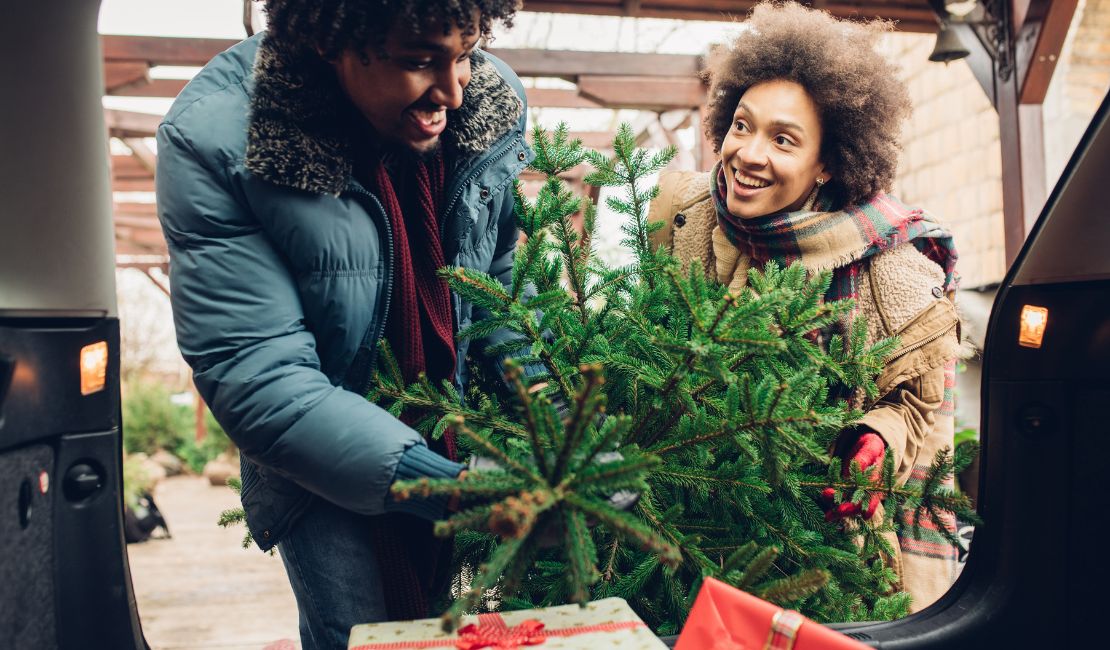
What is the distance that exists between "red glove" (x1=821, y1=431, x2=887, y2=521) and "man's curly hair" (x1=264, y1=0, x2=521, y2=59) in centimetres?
111

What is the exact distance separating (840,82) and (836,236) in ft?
1.39

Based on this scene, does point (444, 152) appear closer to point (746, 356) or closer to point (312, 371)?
point (312, 371)

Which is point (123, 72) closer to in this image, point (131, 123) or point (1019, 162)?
point (131, 123)

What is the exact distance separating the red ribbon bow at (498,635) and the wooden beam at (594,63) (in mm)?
7219

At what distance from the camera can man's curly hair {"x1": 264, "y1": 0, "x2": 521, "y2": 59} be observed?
4.72 feet

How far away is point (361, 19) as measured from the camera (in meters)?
1.46

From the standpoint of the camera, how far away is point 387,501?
58.0 inches

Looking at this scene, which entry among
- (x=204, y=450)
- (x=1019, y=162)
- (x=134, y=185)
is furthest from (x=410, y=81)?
(x=204, y=450)

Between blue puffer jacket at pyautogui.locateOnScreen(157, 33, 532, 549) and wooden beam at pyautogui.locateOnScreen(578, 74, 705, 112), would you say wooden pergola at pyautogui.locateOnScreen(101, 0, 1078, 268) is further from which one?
blue puffer jacket at pyautogui.locateOnScreen(157, 33, 532, 549)

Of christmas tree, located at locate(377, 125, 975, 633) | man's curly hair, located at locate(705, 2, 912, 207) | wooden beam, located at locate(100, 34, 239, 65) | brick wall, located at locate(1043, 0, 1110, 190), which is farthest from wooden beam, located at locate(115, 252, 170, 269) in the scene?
christmas tree, located at locate(377, 125, 975, 633)

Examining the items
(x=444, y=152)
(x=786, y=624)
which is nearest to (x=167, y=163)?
(x=444, y=152)

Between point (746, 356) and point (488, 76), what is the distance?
2.51ft

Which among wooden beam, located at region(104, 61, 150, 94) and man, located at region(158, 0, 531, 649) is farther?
wooden beam, located at region(104, 61, 150, 94)

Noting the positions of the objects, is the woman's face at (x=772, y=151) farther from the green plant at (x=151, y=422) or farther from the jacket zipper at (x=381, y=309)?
the green plant at (x=151, y=422)
